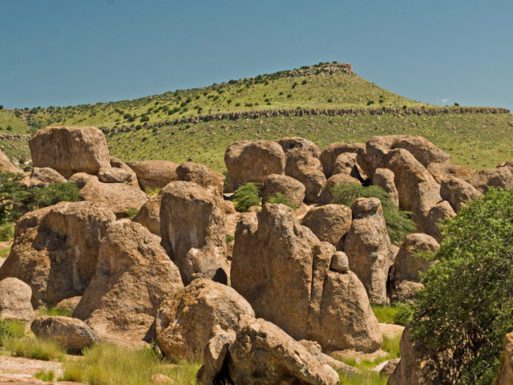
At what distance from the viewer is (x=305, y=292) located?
1897 cm

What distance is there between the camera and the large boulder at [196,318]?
14594 millimetres

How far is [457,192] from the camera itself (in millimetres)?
35875

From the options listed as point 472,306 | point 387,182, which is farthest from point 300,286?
point 387,182

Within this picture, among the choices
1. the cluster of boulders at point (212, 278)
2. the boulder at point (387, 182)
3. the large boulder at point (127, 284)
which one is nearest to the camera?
the cluster of boulders at point (212, 278)

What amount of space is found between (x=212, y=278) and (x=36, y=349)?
7.31 m

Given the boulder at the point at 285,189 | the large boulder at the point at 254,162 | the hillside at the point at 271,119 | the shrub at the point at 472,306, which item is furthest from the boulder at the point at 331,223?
the hillside at the point at 271,119

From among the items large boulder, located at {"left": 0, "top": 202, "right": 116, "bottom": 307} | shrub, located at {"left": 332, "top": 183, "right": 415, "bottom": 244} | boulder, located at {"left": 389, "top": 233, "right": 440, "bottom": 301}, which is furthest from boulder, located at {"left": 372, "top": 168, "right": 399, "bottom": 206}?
large boulder, located at {"left": 0, "top": 202, "right": 116, "bottom": 307}

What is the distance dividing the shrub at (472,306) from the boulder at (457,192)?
2361 centimetres

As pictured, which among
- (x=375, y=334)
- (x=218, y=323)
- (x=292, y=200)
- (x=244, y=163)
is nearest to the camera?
(x=218, y=323)

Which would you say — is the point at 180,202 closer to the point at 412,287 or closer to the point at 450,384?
the point at 412,287

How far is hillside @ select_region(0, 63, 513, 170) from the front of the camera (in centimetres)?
7675

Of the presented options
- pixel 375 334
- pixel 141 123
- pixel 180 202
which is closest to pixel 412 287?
pixel 375 334

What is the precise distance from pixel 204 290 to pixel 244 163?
86.6 feet

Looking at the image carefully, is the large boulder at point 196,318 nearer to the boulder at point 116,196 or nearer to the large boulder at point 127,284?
the large boulder at point 127,284
